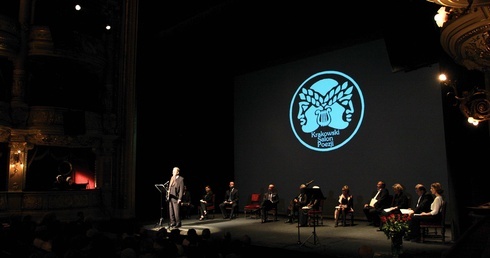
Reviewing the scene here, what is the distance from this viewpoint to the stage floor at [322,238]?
6129 mm

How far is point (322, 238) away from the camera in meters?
7.45

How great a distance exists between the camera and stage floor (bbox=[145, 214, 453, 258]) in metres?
6.13

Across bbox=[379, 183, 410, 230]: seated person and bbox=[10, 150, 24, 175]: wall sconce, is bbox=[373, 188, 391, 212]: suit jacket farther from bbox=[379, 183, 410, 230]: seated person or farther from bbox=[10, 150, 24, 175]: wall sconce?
bbox=[10, 150, 24, 175]: wall sconce

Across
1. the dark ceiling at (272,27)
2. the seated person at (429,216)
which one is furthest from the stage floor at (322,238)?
the dark ceiling at (272,27)

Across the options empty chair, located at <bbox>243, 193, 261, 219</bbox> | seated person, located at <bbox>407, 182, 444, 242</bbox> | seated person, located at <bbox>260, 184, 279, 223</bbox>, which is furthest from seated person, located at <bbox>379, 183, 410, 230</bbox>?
empty chair, located at <bbox>243, 193, 261, 219</bbox>

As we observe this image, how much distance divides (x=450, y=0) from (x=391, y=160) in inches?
247

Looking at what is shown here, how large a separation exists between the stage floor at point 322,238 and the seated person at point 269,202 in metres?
0.29

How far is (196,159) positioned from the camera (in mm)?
13070

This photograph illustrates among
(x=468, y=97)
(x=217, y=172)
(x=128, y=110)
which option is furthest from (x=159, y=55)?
(x=468, y=97)

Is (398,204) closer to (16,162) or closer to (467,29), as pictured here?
(467,29)

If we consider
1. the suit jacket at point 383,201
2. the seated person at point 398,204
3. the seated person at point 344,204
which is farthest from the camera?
the seated person at point 344,204

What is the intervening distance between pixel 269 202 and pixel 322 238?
322cm

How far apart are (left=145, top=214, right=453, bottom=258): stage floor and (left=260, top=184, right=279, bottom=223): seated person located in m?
0.29

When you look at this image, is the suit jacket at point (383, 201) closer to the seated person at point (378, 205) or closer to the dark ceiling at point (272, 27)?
the seated person at point (378, 205)
